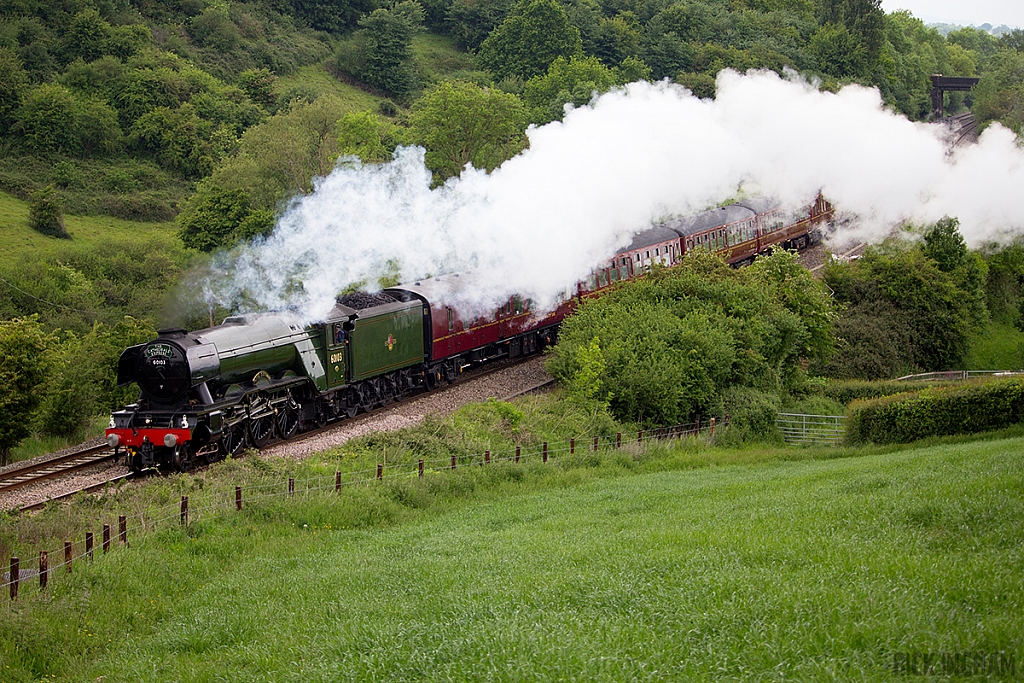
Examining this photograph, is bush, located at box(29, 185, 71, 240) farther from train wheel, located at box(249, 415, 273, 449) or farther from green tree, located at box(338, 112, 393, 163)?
train wheel, located at box(249, 415, 273, 449)

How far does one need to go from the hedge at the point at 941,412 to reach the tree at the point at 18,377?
2339 centimetres

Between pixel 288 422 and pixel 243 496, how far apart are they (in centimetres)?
658

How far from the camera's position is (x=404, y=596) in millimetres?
12203

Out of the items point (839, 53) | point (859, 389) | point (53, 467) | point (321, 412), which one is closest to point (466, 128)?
point (859, 389)

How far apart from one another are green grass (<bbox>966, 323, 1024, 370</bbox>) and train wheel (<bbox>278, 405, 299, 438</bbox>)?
34.9 m

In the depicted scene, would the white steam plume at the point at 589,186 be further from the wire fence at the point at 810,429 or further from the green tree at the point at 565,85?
the green tree at the point at 565,85

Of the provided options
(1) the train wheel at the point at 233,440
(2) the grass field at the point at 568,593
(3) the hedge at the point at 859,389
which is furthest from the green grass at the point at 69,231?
(3) the hedge at the point at 859,389

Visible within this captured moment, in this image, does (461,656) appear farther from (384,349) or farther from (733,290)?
(733,290)

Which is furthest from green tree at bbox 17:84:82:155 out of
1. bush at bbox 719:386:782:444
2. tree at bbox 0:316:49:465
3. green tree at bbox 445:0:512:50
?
bush at bbox 719:386:782:444

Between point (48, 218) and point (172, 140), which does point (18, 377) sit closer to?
point (48, 218)

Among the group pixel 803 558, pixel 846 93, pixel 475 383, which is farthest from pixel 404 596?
pixel 846 93

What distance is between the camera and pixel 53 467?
21797mm

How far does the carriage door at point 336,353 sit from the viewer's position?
24844 mm

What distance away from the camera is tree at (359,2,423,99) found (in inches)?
3324
